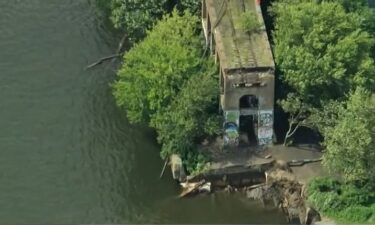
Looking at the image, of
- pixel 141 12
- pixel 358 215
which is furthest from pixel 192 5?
pixel 358 215

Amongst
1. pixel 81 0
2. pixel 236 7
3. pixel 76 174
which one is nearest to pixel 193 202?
pixel 76 174

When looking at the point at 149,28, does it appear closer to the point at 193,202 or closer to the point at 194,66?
the point at 194,66

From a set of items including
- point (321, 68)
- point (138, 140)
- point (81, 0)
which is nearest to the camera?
point (321, 68)

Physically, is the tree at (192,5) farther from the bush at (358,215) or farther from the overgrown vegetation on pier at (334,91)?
the bush at (358,215)

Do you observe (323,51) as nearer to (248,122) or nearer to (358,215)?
(248,122)

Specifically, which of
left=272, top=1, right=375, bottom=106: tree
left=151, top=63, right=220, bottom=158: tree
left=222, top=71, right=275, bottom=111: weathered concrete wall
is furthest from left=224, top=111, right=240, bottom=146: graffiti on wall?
left=272, top=1, right=375, bottom=106: tree

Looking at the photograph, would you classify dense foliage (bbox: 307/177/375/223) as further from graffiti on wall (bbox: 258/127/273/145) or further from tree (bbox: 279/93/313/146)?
graffiti on wall (bbox: 258/127/273/145)

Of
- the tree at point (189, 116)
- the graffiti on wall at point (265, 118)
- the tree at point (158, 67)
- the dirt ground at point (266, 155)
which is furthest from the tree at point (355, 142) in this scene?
the tree at point (158, 67)
